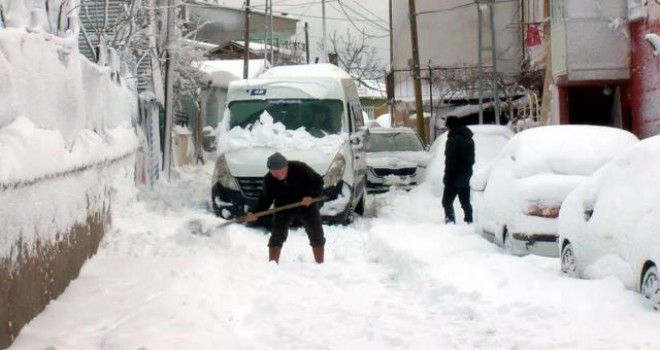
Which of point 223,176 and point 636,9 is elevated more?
point 636,9

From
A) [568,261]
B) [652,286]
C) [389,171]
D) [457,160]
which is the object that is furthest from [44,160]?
[389,171]

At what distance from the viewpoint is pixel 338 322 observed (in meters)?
7.35

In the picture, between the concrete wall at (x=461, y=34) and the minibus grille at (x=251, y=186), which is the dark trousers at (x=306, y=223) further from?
the concrete wall at (x=461, y=34)

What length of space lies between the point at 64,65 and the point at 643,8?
1564 cm

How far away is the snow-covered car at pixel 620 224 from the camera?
6982 mm

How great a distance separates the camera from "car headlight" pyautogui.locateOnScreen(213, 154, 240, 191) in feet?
47.9

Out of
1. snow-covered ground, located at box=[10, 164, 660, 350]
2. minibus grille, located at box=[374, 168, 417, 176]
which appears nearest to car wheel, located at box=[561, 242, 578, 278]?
snow-covered ground, located at box=[10, 164, 660, 350]

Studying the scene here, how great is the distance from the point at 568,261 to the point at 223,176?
690 centimetres

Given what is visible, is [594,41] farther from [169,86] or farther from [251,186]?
[251,186]

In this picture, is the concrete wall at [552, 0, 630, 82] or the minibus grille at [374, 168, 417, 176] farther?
the concrete wall at [552, 0, 630, 82]

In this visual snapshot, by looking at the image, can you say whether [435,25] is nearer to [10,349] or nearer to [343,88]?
[343,88]

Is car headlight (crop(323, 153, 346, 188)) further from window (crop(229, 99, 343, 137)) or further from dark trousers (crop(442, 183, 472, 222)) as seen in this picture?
dark trousers (crop(442, 183, 472, 222))

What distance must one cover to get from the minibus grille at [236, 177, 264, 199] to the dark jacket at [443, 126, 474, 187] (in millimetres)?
2923

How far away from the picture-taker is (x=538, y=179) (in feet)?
34.9
